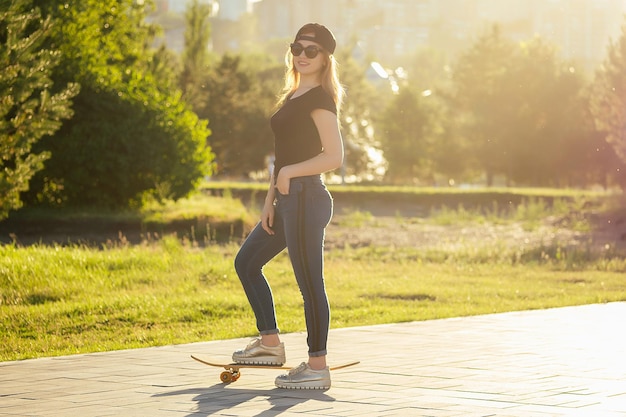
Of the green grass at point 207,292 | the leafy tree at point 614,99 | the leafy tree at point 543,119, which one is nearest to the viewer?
the green grass at point 207,292

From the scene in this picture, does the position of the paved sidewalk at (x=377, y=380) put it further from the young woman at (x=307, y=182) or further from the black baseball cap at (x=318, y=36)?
the black baseball cap at (x=318, y=36)

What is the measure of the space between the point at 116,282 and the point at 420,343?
274 inches

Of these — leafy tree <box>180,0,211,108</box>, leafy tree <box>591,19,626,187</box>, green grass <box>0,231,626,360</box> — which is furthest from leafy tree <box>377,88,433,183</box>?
green grass <box>0,231,626,360</box>

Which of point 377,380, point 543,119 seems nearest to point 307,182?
point 377,380

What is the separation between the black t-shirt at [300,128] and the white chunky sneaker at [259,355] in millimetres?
1142

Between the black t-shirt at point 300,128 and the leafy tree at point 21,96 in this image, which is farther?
the leafy tree at point 21,96

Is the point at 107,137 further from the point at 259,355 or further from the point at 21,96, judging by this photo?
the point at 259,355

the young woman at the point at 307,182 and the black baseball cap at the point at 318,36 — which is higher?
the black baseball cap at the point at 318,36

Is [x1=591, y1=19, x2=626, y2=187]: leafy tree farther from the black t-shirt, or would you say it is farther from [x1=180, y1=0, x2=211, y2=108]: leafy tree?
[x1=180, y1=0, x2=211, y2=108]: leafy tree

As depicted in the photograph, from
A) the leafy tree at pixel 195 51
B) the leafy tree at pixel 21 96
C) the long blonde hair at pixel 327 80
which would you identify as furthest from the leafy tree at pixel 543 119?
the long blonde hair at pixel 327 80

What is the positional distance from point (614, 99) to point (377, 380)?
30.8 m

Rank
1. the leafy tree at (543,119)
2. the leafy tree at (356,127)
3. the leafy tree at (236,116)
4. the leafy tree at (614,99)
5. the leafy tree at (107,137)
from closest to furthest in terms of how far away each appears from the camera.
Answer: the leafy tree at (107,137) < the leafy tree at (614,99) < the leafy tree at (236,116) < the leafy tree at (543,119) < the leafy tree at (356,127)

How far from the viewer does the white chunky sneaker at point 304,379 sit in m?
7.75

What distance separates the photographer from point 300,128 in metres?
7.89
